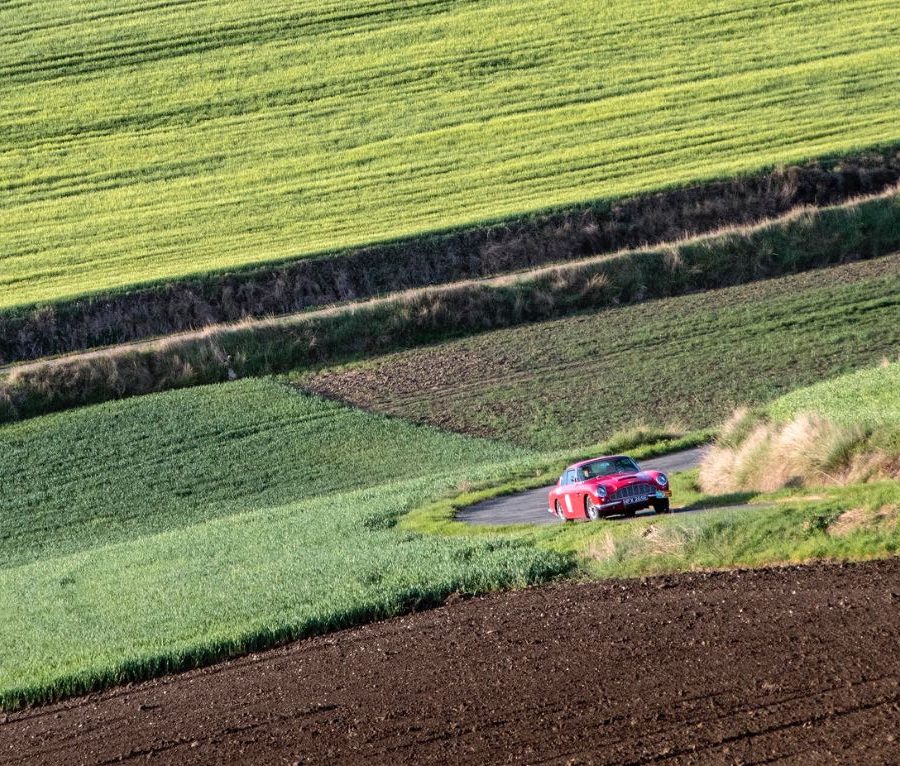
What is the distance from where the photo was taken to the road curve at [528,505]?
25.1m

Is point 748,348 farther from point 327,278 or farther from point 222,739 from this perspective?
point 222,739

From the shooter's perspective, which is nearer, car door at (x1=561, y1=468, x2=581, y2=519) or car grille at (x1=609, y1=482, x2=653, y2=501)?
car grille at (x1=609, y1=482, x2=653, y2=501)

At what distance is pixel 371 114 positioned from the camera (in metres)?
56.5

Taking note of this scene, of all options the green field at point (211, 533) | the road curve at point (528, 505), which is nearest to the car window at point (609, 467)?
the road curve at point (528, 505)

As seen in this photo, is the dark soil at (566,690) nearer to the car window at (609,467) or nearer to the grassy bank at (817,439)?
the grassy bank at (817,439)

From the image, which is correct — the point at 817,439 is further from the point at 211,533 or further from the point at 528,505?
the point at 211,533

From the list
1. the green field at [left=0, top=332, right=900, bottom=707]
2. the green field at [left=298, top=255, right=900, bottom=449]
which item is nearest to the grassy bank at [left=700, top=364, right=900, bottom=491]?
the green field at [left=0, top=332, right=900, bottom=707]

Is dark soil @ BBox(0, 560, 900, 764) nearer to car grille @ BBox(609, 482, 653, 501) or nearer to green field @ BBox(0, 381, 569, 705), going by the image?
green field @ BBox(0, 381, 569, 705)

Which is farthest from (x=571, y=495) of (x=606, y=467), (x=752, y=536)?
(x=752, y=536)

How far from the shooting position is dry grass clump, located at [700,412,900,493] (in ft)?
66.2

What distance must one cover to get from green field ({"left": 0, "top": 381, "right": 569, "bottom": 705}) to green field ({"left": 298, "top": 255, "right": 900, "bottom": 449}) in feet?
5.44

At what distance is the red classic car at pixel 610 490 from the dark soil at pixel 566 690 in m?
5.94

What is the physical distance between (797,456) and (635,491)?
2.45m

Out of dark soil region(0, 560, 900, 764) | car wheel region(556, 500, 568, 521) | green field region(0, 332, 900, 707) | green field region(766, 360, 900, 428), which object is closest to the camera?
dark soil region(0, 560, 900, 764)
